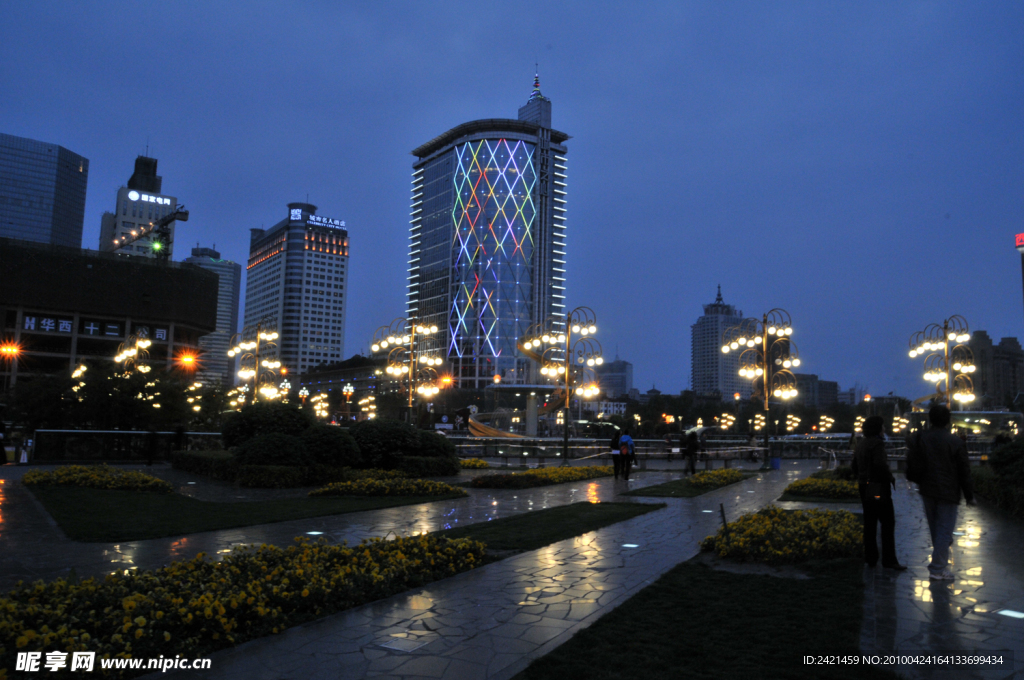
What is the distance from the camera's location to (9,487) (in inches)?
616

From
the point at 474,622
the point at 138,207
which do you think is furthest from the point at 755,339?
the point at 138,207

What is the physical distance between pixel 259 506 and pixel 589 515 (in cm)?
626

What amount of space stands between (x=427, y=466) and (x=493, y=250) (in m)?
138

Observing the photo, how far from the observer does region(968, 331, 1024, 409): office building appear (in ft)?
283

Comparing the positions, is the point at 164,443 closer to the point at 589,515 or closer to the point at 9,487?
the point at 9,487

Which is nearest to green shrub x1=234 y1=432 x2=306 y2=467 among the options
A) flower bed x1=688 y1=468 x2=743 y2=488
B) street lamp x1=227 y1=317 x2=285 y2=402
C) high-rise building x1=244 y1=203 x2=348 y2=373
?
flower bed x1=688 y1=468 x2=743 y2=488

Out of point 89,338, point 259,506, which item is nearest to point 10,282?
point 89,338

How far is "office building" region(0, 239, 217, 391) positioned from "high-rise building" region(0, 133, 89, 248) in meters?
101

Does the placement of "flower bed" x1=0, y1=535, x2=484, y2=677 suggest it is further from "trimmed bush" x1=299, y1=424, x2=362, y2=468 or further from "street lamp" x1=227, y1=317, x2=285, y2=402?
"street lamp" x1=227, y1=317, x2=285, y2=402

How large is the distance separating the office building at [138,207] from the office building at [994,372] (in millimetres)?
163690

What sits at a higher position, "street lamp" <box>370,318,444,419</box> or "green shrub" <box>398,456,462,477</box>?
"street lamp" <box>370,318,444,419</box>

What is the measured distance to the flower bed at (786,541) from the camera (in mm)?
8227

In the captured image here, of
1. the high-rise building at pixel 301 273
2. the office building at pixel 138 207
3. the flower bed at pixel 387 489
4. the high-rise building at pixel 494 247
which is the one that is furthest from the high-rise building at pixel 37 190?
the flower bed at pixel 387 489

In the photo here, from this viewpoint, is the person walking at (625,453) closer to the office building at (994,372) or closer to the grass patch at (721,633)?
the grass patch at (721,633)
